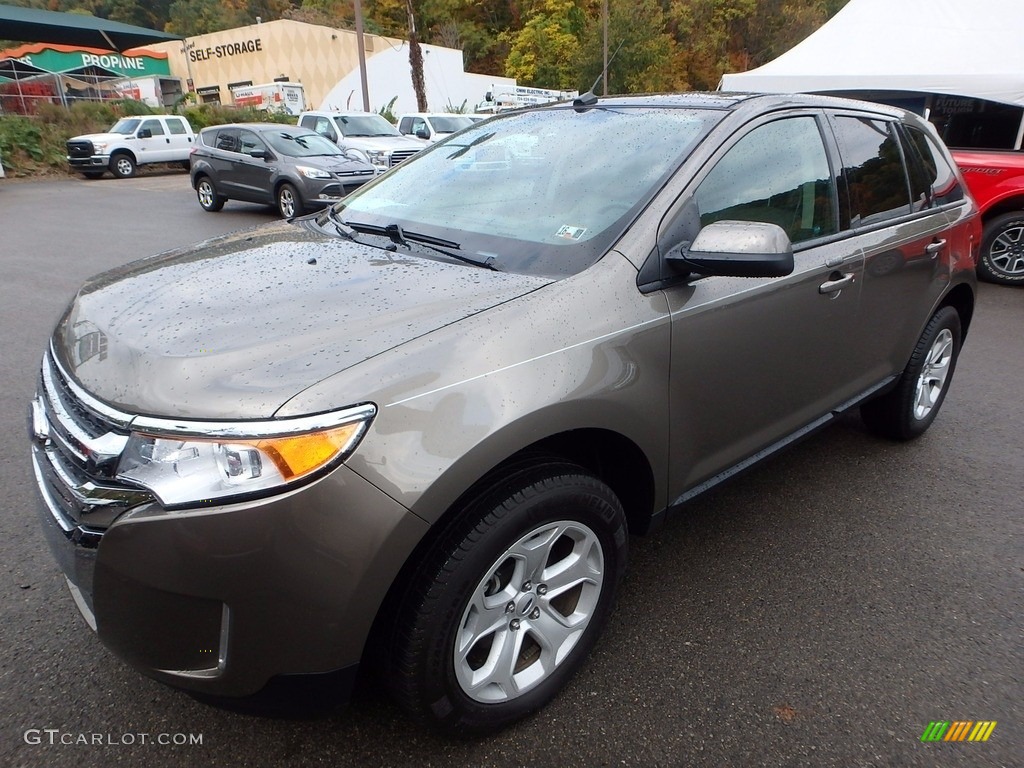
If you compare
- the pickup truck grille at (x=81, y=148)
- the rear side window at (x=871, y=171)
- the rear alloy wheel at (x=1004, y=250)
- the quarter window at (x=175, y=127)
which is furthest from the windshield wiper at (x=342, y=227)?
the quarter window at (x=175, y=127)

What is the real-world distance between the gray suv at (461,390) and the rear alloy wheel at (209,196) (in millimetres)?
11133

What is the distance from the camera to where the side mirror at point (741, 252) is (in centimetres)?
197

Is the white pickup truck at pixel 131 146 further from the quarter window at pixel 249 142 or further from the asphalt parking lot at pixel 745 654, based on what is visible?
the asphalt parking lot at pixel 745 654

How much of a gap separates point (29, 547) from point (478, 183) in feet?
7.38

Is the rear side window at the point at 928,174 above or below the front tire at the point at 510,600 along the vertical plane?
above

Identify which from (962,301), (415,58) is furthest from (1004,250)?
(415,58)

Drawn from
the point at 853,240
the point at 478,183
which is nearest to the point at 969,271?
the point at 853,240

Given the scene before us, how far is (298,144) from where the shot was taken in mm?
11992

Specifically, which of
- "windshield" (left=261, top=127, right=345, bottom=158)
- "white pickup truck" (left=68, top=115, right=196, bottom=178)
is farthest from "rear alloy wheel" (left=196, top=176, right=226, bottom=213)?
"white pickup truck" (left=68, top=115, right=196, bottom=178)

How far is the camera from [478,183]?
104 inches

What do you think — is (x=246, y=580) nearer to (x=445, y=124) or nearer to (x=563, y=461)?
(x=563, y=461)

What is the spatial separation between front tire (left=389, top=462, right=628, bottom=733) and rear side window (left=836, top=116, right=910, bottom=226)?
1.86m

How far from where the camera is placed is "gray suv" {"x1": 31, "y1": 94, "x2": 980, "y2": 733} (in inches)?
58.7

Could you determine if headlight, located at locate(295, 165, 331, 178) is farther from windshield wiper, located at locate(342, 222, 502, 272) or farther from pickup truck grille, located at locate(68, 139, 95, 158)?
pickup truck grille, located at locate(68, 139, 95, 158)
